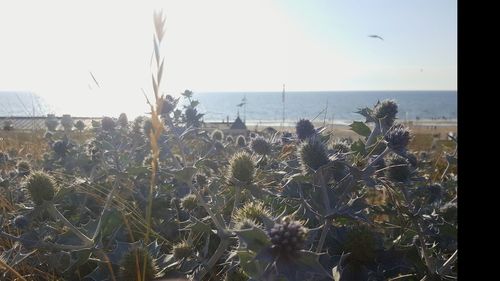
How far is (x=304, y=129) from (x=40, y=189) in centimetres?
131

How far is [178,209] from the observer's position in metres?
2.82

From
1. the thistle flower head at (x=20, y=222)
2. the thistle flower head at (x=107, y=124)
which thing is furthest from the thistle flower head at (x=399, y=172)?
the thistle flower head at (x=107, y=124)

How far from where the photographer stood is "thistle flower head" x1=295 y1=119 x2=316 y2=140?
2246 millimetres

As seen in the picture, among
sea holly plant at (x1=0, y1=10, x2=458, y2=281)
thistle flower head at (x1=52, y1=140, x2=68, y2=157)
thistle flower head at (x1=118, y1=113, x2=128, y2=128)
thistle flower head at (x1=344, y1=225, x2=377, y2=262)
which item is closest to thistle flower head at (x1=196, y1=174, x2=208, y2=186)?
sea holly plant at (x1=0, y1=10, x2=458, y2=281)

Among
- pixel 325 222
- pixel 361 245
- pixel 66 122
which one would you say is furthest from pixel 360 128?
pixel 66 122

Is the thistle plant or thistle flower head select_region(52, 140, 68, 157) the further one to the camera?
the thistle plant

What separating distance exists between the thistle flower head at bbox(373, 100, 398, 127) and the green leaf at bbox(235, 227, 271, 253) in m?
1.43

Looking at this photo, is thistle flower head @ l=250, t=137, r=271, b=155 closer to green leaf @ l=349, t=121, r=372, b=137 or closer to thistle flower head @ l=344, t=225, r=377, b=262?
green leaf @ l=349, t=121, r=372, b=137

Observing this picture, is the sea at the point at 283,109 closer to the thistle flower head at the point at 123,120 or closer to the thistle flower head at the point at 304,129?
the thistle flower head at the point at 304,129

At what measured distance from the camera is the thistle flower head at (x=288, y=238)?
1.14 metres

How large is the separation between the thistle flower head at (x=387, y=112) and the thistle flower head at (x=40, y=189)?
1721 mm

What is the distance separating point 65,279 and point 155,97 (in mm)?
1246
